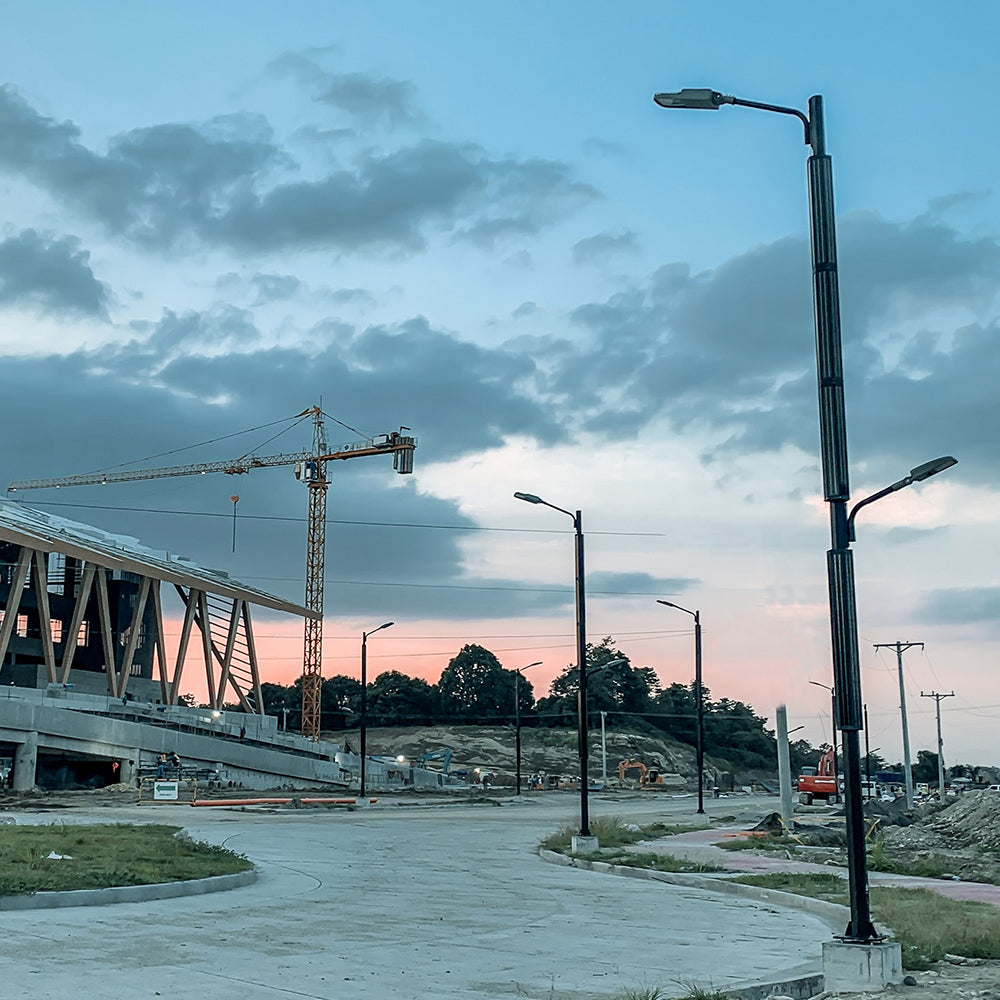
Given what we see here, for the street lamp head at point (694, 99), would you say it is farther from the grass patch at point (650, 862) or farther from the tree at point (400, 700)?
the tree at point (400, 700)

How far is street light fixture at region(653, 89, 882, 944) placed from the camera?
10.6m

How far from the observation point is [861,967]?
1010 cm

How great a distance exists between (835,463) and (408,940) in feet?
22.8

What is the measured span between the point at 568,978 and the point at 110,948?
4569 mm

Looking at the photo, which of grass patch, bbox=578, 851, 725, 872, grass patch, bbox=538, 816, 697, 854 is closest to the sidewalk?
grass patch, bbox=538, 816, 697, 854

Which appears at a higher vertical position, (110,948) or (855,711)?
(855,711)

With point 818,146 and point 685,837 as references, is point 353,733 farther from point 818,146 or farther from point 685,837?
point 818,146

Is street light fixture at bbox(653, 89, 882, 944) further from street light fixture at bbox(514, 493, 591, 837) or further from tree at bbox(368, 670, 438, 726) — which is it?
tree at bbox(368, 670, 438, 726)

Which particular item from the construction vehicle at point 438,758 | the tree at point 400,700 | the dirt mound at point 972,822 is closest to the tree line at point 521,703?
the tree at point 400,700

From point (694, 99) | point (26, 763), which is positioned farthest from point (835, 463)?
point (26, 763)

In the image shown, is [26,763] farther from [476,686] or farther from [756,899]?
[476,686]

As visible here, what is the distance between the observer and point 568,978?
1088cm

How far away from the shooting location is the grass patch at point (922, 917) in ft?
39.9

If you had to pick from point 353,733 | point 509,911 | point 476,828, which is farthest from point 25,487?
point 509,911
